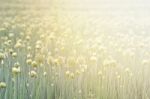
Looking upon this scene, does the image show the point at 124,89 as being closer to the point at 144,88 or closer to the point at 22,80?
the point at 144,88

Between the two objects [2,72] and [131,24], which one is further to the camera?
[131,24]

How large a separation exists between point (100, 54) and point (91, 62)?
468mm

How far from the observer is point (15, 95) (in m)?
4.43

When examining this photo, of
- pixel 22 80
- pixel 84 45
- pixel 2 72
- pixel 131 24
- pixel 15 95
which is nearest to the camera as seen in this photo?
pixel 15 95

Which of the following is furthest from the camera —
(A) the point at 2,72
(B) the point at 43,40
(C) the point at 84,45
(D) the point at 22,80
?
(B) the point at 43,40

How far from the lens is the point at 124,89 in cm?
497

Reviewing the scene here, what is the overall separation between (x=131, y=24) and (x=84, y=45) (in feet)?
10.5

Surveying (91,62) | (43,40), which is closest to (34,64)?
(91,62)

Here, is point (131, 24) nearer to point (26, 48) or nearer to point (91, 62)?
point (26, 48)

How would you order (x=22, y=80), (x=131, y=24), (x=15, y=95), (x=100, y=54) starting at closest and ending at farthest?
1. (x=15, y=95)
2. (x=22, y=80)
3. (x=100, y=54)
4. (x=131, y=24)

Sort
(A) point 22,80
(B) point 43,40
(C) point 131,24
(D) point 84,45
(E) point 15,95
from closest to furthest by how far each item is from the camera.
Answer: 1. (E) point 15,95
2. (A) point 22,80
3. (D) point 84,45
4. (B) point 43,40
5. (C) point 131,24

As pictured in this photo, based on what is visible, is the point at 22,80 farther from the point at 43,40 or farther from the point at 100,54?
the point at 43,40

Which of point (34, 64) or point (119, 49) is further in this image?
point (119, 49)

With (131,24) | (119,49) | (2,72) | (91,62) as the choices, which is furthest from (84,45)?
(131,24)
